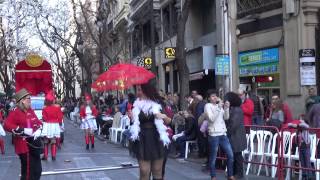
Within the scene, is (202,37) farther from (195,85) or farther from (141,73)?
(141,73)

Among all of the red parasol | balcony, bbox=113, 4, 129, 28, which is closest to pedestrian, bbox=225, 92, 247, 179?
the red parasol

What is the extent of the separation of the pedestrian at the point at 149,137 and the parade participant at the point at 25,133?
2.47 m

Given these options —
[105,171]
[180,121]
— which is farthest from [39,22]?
[105,171]

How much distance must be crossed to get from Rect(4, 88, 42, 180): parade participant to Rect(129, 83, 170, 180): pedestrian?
2.47 meters

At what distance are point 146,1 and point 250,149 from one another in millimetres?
29109

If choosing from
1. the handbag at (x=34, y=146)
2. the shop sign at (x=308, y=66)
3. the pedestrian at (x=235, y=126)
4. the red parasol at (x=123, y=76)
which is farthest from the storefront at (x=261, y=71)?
the handbag at (x=34, y=146)

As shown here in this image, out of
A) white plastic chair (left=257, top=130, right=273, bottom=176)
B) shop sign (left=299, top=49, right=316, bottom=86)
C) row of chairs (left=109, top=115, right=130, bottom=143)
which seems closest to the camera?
white plastic chair (left=257, top=130, right=273, bottom=176)

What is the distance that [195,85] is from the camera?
3281 centimetres

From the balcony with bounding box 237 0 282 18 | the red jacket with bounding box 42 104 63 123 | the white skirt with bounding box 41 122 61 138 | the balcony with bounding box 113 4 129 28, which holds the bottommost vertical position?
the white skirt with bounding box 41 122 61 138

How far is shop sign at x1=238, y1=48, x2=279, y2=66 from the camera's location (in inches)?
870

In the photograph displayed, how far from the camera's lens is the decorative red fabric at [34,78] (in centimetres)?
3008

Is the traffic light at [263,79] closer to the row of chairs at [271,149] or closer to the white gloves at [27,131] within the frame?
the row of chairs at [271,149]

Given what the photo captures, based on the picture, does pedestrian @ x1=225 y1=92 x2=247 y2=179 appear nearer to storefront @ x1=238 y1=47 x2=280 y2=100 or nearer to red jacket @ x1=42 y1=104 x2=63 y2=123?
red jacket @ x1=42 y1=104 x2=63 y2=123

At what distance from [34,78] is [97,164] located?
15.2 metres
